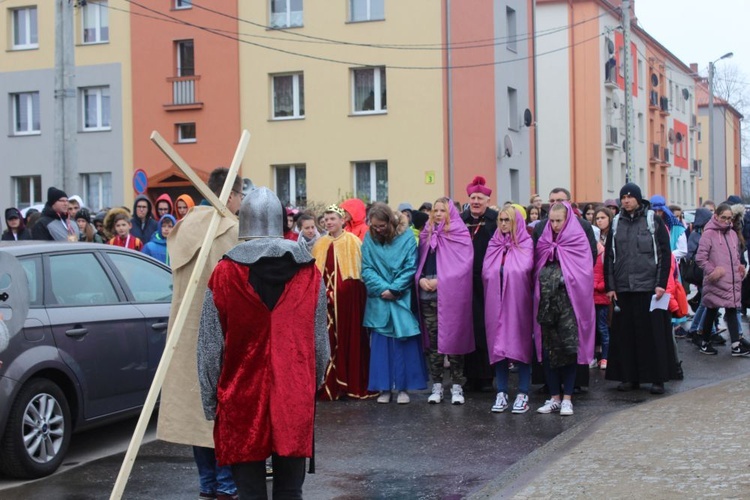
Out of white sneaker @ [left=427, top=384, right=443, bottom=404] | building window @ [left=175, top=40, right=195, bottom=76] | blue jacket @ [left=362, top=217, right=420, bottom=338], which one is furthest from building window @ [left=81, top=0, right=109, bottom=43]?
white sneaker @ [left=427, top=384, right=443, bottom=404]

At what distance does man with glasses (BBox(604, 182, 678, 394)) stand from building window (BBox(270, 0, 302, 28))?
23597 millimetres

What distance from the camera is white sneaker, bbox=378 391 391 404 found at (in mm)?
10328

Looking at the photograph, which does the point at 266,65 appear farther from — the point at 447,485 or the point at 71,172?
the point at 447,485

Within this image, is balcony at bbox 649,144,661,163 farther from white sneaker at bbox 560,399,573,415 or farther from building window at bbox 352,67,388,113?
white sneaker at bbox 560,399,573,415

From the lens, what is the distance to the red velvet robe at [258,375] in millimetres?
4695

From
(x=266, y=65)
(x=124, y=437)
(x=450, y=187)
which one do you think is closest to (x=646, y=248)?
(x=124, y=437)

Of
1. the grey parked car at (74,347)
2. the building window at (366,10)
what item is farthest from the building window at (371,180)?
the grey parked car at (74,347)

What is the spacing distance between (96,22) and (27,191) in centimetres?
637

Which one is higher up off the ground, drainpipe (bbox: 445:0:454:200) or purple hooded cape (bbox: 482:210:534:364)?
drainpipe (bbox: 445:0:454:200)

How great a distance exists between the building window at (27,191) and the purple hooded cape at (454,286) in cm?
2814

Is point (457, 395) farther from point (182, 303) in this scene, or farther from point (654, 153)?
point (654, 153)

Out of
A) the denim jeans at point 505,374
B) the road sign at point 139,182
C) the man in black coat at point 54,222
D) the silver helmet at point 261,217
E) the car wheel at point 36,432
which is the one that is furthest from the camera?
the road sign at point 139,182

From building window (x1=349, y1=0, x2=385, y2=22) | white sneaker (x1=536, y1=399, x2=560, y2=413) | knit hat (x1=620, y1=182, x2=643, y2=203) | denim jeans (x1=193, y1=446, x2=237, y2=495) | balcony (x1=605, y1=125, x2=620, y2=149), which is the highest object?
building window (x1=349, y1=0, x2=385, y2=22)

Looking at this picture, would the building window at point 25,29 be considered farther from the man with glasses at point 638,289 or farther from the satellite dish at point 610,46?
the man with glasses at point 638,289
